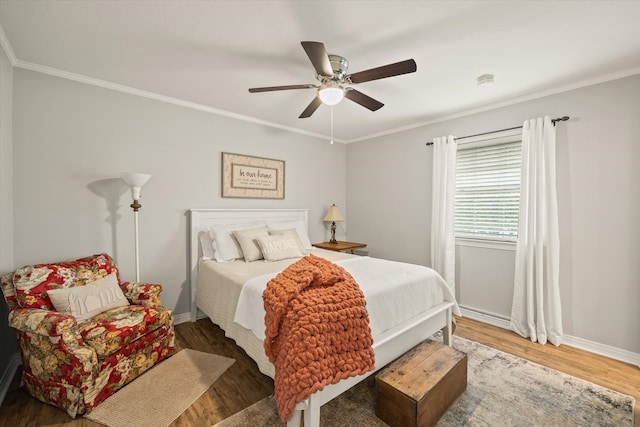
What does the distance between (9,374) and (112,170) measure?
1768mm

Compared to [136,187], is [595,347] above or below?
below

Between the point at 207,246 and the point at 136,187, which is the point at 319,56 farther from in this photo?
the point at 207,246

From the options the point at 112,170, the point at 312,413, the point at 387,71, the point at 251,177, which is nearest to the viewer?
the point at 312,413

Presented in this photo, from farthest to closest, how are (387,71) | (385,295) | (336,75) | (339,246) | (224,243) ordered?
(339,246) → (224,243) → (336,75) → (385,295) → (387,71)

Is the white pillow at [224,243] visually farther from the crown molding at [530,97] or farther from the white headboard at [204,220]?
the crown molding at [530,97]

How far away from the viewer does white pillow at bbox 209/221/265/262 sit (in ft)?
9.95

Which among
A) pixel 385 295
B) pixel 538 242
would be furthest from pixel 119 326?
pixel 538 242

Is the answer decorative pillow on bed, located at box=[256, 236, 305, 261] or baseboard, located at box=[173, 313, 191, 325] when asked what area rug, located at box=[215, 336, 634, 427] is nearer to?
decorative pillow on bed, located at box=[256, 236, 305, 261]

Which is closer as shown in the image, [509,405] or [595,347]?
[509,405]

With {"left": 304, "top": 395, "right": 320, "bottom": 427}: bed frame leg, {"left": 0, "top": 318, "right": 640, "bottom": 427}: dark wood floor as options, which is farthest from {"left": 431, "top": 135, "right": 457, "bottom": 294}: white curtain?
{"left": 304, "top": 395, "right": 320, "bottom": 427}: bed frame leg

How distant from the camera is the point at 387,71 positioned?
1835 millimetres

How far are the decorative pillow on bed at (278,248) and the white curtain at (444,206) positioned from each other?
175 cm

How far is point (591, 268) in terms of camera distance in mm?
2596

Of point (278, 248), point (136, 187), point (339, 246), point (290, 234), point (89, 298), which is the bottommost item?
point (89, 298)
